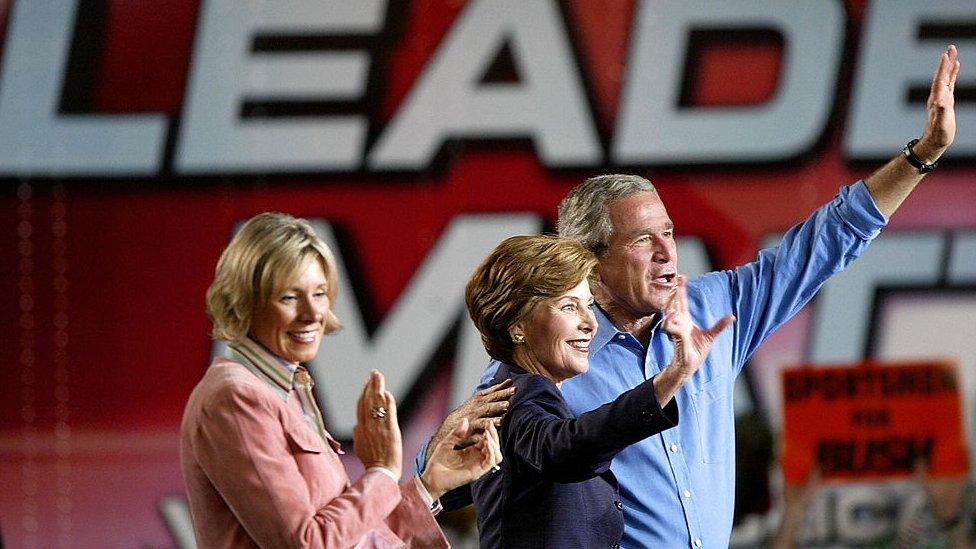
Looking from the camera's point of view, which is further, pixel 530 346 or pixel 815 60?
pixel 815 60

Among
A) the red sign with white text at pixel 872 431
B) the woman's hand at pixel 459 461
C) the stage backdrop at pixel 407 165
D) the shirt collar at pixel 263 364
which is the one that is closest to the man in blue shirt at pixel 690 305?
the woman's hand at pixel 459 461

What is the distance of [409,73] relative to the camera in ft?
15.1

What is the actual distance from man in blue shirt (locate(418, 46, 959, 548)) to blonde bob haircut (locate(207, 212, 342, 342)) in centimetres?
57

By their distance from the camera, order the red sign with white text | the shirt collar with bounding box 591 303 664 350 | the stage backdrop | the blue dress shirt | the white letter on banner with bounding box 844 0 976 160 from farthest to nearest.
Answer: the white letter on banner with bounding box 844 0 976 160
the stage backdrop
the red sign with white text
the shirt collar with bounding box 591 303 664 350
the blue dress shirt

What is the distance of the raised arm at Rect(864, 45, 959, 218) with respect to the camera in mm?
2465

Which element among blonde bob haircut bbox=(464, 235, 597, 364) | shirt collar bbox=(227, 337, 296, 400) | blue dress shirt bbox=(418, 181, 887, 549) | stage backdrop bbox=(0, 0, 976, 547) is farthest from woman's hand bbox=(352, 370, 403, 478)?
stage backdrop bbox=(0, 0, 976, 547)

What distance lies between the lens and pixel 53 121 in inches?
180

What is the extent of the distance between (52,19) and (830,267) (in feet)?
10.3

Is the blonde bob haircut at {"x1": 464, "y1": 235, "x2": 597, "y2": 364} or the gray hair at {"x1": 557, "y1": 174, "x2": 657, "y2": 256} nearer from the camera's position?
the blonde bob haircut at {"x1": 464, "y1": 235, "x2": 597, "y2": 364}

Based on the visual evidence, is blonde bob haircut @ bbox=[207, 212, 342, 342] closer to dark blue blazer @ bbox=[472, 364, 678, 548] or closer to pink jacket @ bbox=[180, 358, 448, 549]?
pink jacket @ bbox=[180, 358, 448, 549]

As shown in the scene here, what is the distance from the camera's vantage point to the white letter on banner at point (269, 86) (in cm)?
460

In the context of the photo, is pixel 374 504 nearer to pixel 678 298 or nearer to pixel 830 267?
pixel 678 298

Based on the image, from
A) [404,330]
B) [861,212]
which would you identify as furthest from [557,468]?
[404,330]

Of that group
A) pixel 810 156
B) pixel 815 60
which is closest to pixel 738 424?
pixel 810 156
